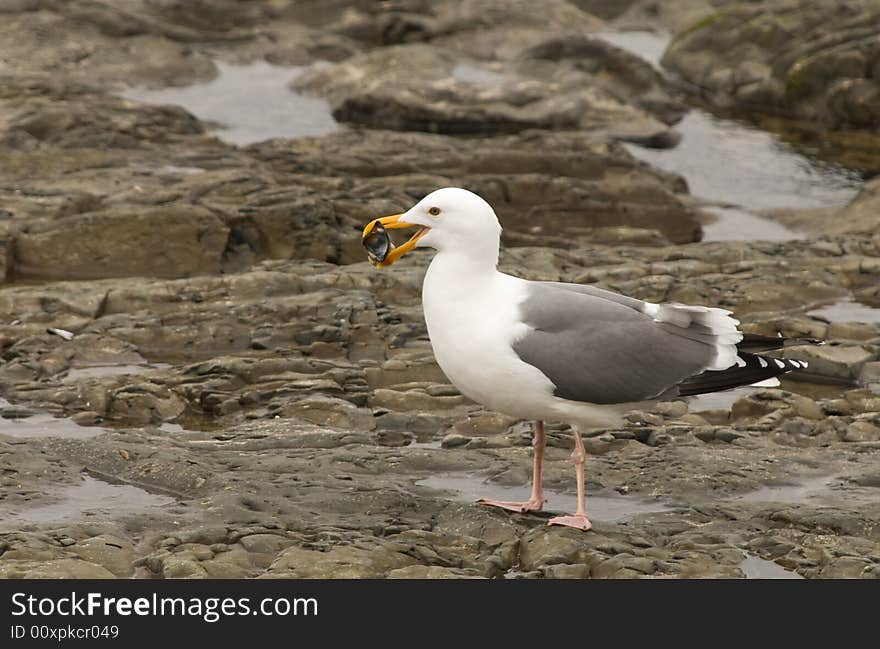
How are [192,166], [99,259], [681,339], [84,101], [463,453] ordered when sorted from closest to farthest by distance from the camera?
[681,339]
[463,453]
[99,259]
[192,166]
[84,101]

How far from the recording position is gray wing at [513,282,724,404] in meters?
7.18

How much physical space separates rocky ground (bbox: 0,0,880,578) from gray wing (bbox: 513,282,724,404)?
2.29 feet

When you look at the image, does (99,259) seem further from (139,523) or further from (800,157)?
(800,157)

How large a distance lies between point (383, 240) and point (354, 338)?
270 cm

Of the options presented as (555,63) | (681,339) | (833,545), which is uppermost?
(555,63)

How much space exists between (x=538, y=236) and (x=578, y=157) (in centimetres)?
200

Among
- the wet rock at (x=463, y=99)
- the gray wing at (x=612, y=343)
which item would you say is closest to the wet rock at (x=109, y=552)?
the gray wing at (x=612, y=343)

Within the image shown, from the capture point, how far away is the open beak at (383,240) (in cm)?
740

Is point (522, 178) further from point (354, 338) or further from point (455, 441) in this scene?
point (455, 441)

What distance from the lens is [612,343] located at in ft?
24.1

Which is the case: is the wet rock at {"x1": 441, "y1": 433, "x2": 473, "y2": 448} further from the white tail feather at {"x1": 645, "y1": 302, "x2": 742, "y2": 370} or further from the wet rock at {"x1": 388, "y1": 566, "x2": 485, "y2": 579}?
the wet rock at {"x1": 388, "y1": 566, "x2": 485, "y2": 579}

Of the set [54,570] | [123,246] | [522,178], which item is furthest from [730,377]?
[522,178]
